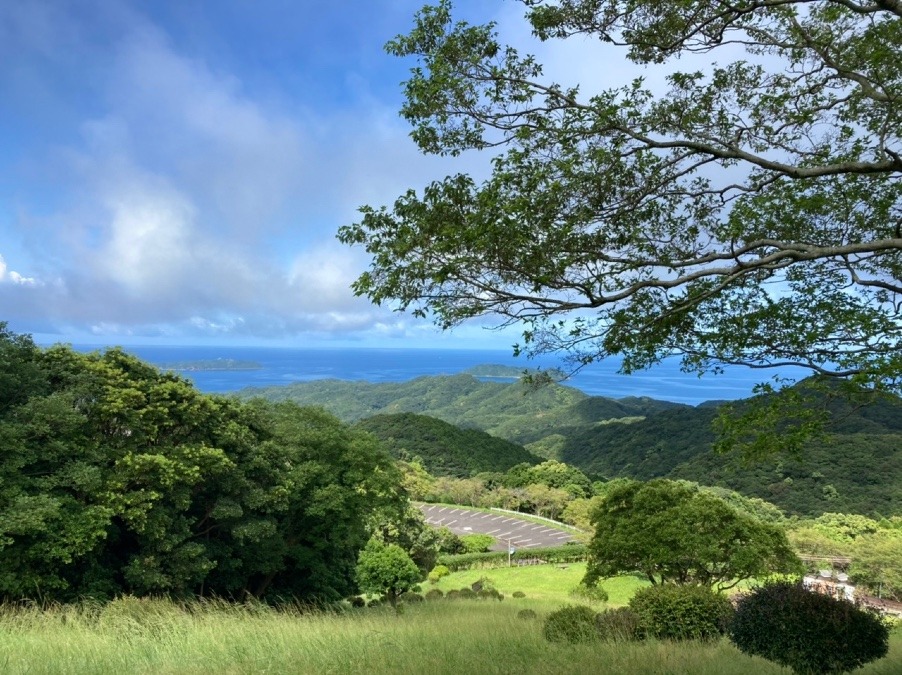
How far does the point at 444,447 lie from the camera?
82.2 metres

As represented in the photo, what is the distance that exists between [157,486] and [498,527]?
41745mm

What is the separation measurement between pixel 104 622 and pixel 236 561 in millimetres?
10392

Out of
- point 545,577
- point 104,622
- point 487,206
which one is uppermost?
point 487,206

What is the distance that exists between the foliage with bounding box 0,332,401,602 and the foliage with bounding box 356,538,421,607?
117 inches

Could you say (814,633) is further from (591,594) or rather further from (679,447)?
(679,447)

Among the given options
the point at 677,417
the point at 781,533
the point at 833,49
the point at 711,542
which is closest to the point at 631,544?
the point at 711,542

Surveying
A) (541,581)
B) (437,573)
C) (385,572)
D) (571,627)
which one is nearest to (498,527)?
(437,573)

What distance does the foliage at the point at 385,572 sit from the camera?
77.2 feet

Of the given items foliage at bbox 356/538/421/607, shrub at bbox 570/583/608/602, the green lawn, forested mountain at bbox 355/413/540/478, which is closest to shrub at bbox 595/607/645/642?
foliage at bbox 356/538/421/607

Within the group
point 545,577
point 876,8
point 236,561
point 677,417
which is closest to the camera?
point 876,8

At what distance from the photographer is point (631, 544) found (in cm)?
1847

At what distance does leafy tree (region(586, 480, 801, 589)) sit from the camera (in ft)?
60.1

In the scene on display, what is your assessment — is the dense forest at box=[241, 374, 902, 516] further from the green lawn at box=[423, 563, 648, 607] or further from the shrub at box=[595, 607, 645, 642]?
the green lawn at box=[423, 563, 648, 607]

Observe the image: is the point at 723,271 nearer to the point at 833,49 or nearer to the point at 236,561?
the point at 833,49
